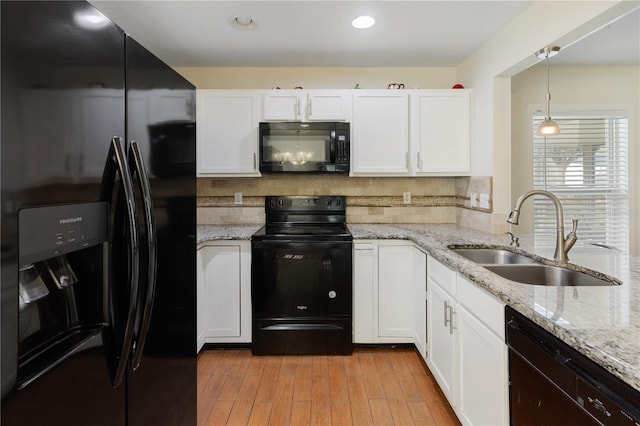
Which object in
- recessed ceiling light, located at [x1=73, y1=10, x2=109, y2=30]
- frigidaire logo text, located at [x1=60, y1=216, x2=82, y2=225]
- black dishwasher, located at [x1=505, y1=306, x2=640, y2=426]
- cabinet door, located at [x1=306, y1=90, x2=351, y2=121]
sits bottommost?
black dishwasher, located at [x1=505, y1=306, x2=640, y2=426]

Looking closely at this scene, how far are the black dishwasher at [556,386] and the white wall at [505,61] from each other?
1520 mm

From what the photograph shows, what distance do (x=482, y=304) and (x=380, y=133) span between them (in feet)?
5.95

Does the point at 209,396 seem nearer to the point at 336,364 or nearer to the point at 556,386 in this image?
the point at 336,364

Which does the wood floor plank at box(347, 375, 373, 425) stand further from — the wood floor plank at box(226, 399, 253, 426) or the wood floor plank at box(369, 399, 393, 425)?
the wood floor plank at box(226, 399, 253, 426)

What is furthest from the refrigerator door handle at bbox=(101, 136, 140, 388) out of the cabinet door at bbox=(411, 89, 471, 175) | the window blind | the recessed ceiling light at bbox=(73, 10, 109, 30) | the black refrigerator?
the window blind

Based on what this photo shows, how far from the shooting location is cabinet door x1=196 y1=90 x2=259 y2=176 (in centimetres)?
286

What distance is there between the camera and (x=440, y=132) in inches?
113

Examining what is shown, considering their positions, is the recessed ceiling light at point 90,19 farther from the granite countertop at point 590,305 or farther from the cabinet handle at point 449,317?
the cabinet handle at point 449,317

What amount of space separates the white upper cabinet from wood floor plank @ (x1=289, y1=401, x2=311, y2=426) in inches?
82.1

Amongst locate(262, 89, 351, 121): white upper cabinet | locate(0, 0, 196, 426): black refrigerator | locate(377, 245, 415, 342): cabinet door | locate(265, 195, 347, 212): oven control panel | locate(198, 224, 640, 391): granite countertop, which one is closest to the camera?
locate(0, 0, 196, 426): black refrigerator

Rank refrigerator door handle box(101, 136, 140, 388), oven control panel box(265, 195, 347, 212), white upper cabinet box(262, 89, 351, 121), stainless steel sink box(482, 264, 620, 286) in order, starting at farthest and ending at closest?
1. oven control panel box(265, 195, 347, 212)
2. white upper cabinet box(262, 89, 351, 121)
3. stainless steel sink box(482, 264, 620, 286)
4. refrigerator door handle box(101, 136, 140, 388)

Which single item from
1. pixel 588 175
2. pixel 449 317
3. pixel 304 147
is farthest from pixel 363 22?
pixel 588 175

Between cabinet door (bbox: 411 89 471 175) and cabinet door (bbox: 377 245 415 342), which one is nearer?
cabinet door (bbox: 377 245 415 342)

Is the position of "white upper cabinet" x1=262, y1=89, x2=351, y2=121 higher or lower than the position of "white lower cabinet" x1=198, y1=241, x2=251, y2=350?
higher
